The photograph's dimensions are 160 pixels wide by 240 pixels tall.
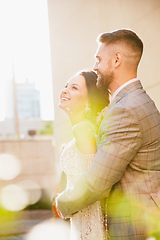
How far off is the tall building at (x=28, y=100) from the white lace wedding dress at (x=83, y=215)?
67.2 m

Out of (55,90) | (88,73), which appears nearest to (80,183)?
(88,73)

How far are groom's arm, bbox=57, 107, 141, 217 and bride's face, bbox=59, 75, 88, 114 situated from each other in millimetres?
688

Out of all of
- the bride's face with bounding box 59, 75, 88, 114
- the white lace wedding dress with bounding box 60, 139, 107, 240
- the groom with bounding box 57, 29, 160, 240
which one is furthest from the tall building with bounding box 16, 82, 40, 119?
the groom with bounding box 57, 29, 160, 240

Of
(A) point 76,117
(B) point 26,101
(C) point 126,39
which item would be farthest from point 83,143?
(B) point 26,101

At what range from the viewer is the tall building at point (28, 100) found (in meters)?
68.8

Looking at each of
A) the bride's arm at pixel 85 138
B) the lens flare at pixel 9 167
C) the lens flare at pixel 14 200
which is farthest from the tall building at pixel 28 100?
the bride's arm at pixel 85 138

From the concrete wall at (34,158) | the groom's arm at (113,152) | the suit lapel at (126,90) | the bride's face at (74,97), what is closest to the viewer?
the groom's arm at (113,152)

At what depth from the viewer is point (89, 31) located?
787 cm

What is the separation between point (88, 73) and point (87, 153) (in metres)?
0.68

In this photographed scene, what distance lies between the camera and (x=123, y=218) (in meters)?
1.79

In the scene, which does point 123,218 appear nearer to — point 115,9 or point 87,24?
point 115,9

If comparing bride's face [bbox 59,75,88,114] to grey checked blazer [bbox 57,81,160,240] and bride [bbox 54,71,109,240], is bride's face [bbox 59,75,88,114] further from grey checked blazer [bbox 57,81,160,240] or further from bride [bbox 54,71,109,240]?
grey checked blazer [bbox 57,81,160,240]

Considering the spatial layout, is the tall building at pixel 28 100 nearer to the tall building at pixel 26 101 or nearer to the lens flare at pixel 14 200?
the tall building at pixel 26 101

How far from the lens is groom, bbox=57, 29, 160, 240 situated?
1.71 meters
